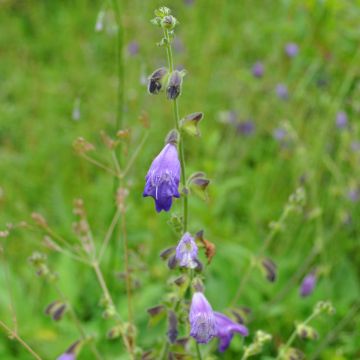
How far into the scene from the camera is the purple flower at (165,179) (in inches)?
57.9

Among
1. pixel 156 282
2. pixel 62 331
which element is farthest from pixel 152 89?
pixel 156 282

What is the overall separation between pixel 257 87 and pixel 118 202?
2776 millimetres

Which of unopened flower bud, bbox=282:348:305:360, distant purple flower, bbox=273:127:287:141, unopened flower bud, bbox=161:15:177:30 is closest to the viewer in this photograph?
unopened flower bud, bbox=161:15:177:30

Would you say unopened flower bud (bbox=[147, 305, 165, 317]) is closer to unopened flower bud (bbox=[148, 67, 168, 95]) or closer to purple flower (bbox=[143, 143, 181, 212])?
purple flower (bbox=[143, 143, 181, 212])

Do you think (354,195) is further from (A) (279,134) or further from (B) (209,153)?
(B) (209,153)

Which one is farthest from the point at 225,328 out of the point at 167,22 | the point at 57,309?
the point at 167,22

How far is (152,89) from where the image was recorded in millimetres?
1568

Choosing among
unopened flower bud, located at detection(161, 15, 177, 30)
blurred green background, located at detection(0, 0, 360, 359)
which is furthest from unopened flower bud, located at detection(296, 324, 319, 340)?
unopened flower bud, located at detection(161, 15, 177, 30)

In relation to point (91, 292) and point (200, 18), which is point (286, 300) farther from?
point (200, 18)

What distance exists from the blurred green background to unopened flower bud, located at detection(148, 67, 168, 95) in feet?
2.09

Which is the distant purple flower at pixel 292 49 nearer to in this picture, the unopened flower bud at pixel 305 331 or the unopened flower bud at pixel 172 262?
the unopened flower bud at pixel 305 331

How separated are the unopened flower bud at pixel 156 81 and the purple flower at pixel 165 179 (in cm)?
18

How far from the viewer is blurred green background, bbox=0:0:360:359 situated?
10.4 feet

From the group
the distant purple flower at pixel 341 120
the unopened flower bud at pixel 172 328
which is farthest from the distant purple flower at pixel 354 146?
the unopened flower bud at pixel 172 328
